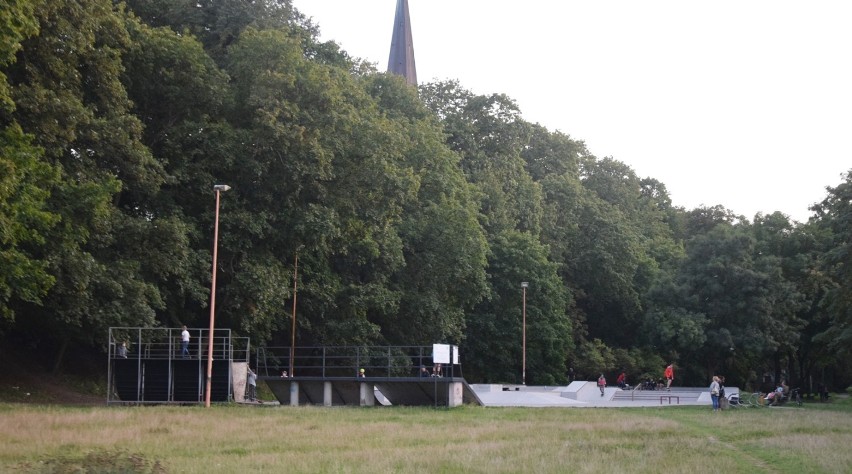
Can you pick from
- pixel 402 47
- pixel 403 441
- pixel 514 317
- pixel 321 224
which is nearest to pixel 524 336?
pixel 514 317

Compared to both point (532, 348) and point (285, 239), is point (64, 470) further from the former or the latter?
point (532, 348)

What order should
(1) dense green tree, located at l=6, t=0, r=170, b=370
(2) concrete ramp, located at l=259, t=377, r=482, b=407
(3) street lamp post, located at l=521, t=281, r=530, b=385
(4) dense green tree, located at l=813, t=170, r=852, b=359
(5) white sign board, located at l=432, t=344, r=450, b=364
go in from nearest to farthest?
(1) dense green tree, located at l=6, t=0, r=170, b=370 < (5) white sign board, located at l=432, t=344, r=450, b=364 < (2) concrete ramp, located at l=259, t=377, r=482, b=407 < (4) dense green tree, located at l=813, t=170, r=852, b=359 < (3) street lamp post, located at l=521, t=281, r=530, b=385

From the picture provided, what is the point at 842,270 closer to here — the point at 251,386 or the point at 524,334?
the point at 524,334

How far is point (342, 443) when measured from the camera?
21266 millimetres

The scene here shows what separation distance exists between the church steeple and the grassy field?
6299 centimetres

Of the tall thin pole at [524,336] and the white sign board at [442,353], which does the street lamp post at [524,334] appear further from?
the white sign board at [442,353]

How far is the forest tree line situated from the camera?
33.3 metres

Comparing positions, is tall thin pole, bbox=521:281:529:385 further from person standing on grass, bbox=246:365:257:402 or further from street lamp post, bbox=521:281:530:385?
person standing on grass, bbox=246:365:257:402

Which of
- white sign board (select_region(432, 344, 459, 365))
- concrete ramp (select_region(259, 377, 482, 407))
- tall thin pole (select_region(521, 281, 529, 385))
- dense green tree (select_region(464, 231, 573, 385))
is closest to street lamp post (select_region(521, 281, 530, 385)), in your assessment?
tall thin pole (select_region(521, 281, 529, 385))

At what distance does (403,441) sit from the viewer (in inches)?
873

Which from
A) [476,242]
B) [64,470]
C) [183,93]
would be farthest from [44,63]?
[476,242]

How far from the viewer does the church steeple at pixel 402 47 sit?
91562 mm

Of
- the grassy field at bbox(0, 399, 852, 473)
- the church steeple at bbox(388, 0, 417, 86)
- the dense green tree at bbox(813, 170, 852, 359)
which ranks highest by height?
the church steeple at bbox(388, 0, 417, 86)

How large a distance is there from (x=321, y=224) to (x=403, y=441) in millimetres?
21086
